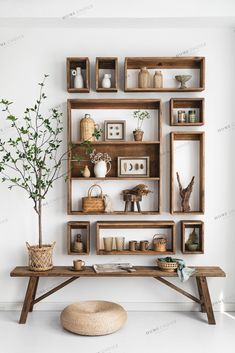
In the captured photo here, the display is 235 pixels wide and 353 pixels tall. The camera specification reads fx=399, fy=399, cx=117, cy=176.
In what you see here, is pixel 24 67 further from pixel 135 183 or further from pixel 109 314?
pixel 109 314

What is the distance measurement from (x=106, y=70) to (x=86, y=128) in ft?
2.08

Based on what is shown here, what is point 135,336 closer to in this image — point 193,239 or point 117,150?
point 193,239

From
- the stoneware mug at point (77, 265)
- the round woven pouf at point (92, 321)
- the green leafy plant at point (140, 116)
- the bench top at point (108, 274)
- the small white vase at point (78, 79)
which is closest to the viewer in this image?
the round woven pouf at point (92, 321)

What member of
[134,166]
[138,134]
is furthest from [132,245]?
[138,134]

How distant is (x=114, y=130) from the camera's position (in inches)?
150

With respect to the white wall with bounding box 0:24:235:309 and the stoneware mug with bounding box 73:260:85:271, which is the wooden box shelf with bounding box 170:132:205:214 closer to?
the white wall with bounding box 0:24:235:309

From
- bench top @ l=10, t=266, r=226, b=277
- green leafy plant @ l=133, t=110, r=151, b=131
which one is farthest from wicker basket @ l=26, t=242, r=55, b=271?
green leafy plant @ l=133, t=110, r=151, b=131

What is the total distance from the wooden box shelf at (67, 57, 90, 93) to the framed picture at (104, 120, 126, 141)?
370 millimetres

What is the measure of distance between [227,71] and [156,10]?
0.89 meters

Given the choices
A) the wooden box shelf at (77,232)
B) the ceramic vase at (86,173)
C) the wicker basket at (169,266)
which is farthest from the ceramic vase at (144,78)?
the wicker basket at (169,266)

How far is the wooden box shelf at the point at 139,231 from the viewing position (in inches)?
147

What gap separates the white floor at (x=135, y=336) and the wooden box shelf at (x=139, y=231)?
0.60 m

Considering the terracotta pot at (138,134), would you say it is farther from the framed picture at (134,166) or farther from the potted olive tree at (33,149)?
the potted olive tree at (33,149)

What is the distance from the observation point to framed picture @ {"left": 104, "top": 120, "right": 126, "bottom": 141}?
379 centimetres
